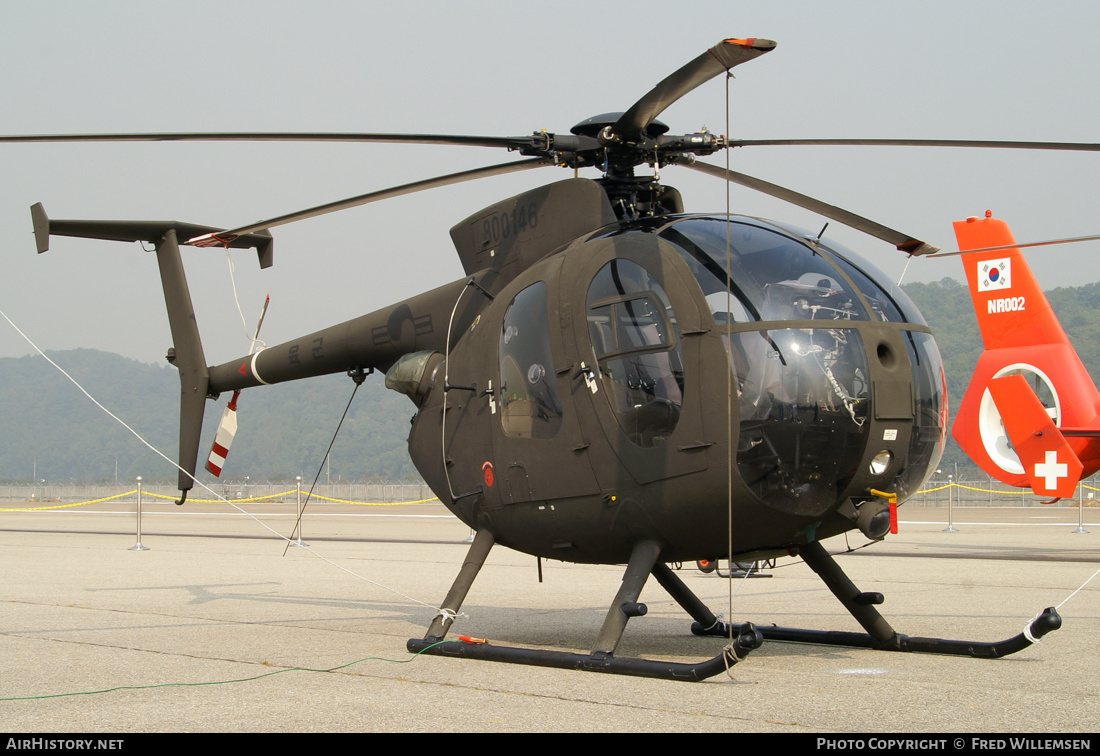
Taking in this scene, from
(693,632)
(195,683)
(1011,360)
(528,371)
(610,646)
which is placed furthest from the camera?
(1011,360)

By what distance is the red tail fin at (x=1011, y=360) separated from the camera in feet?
53.0

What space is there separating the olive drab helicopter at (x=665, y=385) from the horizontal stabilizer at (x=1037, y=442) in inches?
358

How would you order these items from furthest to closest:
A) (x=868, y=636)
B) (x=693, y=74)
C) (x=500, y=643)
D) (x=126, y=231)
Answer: (x=126, y=231) < (x=500, y=643) < (x=868, y=636) < (x=693, y=74)

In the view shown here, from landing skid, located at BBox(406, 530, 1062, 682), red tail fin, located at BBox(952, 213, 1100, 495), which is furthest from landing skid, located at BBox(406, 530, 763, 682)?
red tail fin, located at BBox(952, 213, 1100, 495)

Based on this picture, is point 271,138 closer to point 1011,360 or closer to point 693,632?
point 693,632

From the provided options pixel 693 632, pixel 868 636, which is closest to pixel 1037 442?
pixel 693 632

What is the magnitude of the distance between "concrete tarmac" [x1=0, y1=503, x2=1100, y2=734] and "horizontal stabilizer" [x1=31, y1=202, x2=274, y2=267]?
356cm

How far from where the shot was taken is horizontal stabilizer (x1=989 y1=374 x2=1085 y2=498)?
15.0 metres

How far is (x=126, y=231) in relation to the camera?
1053cm

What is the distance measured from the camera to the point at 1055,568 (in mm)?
13273

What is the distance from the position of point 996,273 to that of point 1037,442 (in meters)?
3.54

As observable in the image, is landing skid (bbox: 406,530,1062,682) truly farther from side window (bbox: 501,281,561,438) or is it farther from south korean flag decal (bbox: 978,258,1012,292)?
south korean flag decal (bbox: 978,258,1012,292)
